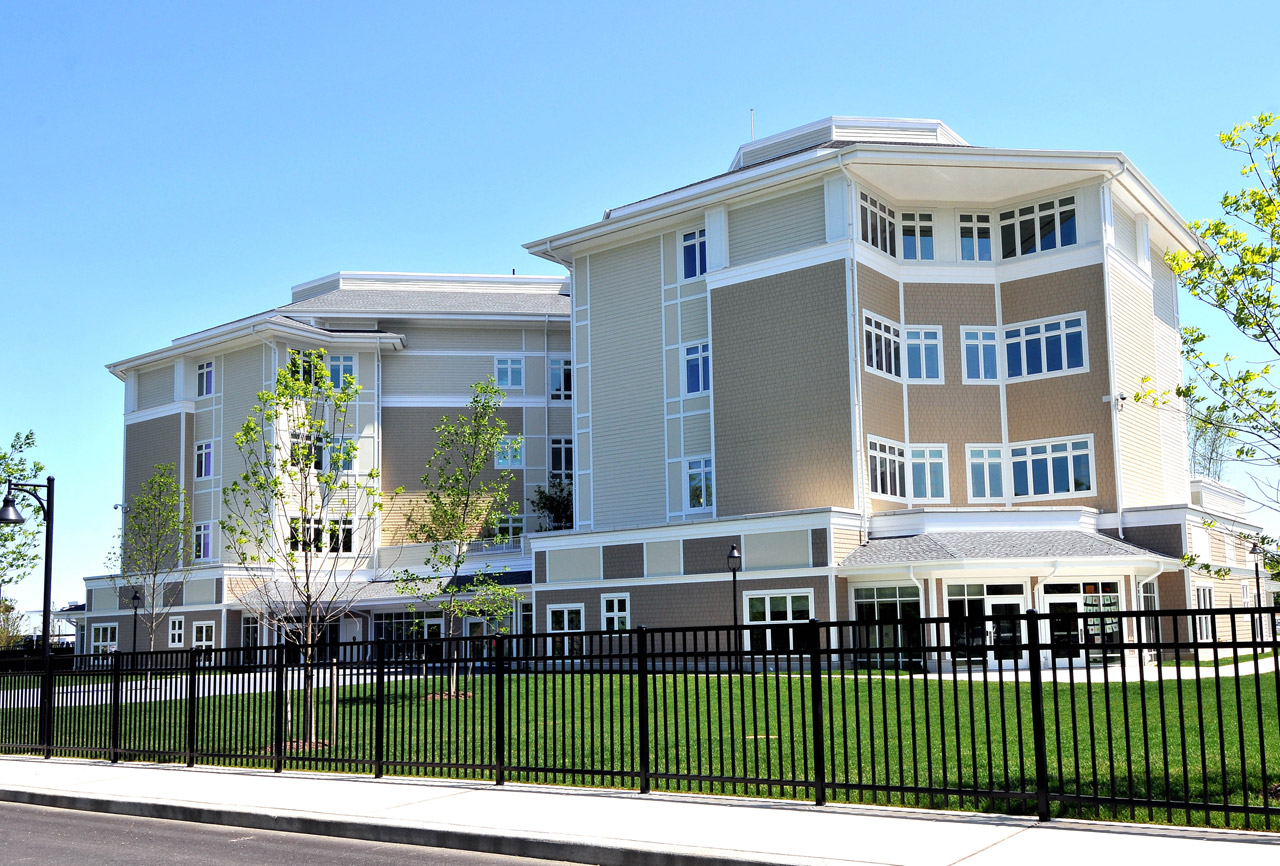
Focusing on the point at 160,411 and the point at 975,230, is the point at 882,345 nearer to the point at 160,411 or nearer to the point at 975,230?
the point at 975,230

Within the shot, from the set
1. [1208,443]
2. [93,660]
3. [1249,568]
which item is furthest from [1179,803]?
[1208,443]

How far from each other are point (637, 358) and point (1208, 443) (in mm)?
43549

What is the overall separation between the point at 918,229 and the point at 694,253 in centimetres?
752

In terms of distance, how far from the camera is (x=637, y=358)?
139 ft

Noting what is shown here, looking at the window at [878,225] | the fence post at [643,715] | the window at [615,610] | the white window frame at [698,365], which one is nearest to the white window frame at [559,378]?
the white window frame at [698,365]

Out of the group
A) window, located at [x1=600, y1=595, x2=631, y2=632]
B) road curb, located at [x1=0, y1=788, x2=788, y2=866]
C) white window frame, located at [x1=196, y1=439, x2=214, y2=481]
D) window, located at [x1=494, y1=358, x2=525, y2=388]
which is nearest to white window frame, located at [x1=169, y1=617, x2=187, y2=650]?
white window frame, located at [x1=196, y1=439, x2=214, y2=481]

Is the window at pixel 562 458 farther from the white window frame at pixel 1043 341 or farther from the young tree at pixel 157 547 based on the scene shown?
the white window frame at pixel 1043 341

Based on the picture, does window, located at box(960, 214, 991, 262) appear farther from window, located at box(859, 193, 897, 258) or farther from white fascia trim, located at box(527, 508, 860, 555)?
white fascia trim, located at box(527, 508, 860, 555)

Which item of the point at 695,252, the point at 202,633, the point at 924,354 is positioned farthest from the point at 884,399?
the point at 202,633

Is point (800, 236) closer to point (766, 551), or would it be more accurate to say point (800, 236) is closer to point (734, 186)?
point (734, 186)

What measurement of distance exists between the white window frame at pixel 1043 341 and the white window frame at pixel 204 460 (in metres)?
34.0

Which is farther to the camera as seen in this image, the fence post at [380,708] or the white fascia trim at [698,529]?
the white fascia trim at [698,529]

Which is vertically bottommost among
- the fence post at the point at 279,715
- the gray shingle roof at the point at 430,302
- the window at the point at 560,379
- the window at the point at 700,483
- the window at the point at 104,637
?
the window at the point at 104,637

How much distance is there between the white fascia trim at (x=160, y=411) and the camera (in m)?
54.2
